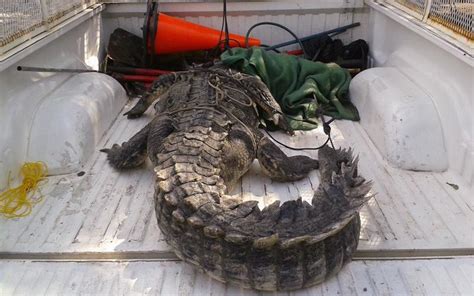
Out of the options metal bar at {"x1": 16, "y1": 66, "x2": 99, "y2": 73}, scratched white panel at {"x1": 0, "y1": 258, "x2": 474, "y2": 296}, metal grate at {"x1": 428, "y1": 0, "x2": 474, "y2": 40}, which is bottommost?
scratched white panel at {"x1": 0, "y1": 258, "x2": 474, "y2": 296}

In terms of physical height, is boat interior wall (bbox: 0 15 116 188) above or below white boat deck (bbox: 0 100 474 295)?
above

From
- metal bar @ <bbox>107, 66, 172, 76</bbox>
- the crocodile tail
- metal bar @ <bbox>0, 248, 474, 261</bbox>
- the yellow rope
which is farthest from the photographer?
metal bar @ <bbox>107, 66, 172, 76</bbox>

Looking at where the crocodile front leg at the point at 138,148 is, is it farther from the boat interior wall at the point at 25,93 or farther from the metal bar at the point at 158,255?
the metal bar at the point at 158,255

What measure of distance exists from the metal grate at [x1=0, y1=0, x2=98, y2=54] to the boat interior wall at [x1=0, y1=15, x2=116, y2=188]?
0.10 m

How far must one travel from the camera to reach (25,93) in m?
2.63

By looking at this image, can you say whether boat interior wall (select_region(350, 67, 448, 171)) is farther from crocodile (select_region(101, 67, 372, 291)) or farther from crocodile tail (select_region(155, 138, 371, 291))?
crocodile tail (select_region(155, 138, 371, 291))

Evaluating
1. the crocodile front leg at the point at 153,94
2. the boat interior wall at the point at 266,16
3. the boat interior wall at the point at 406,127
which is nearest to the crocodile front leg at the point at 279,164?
the boat interior wall at the point at 406,127

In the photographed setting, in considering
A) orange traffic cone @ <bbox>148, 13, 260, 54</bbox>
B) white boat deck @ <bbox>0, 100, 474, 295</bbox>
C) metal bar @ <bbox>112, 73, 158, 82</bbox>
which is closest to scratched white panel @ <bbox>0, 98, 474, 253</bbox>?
white boat deck @ <bbox>0, 100, 474, 295</bbox>

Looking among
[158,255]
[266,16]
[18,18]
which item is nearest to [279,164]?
[158,255]

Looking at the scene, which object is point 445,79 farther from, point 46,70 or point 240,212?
point 46,70

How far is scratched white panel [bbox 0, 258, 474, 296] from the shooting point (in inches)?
68.5

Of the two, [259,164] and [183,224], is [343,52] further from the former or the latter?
[183,224]

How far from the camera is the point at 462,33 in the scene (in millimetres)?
2396

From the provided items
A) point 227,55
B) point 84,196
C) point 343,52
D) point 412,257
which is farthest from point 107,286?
point 343,52
